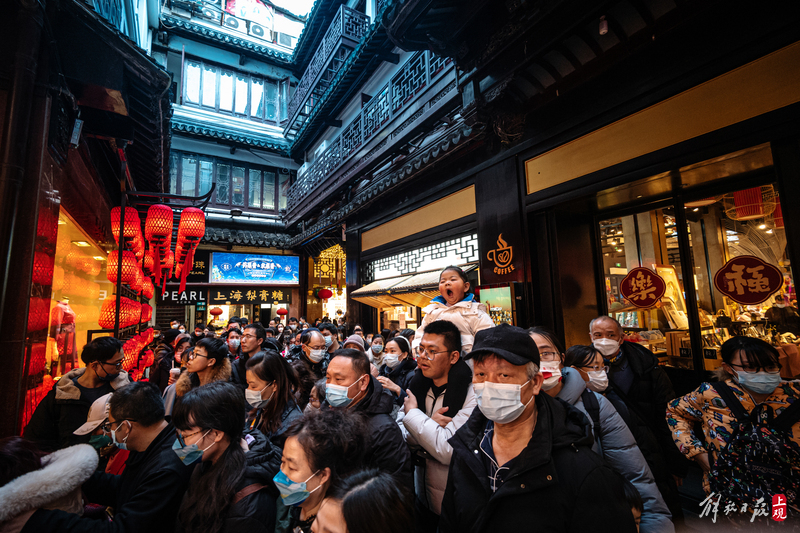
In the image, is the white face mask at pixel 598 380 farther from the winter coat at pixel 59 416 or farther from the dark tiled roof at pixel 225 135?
the dark tiled roof at pixel 225 135

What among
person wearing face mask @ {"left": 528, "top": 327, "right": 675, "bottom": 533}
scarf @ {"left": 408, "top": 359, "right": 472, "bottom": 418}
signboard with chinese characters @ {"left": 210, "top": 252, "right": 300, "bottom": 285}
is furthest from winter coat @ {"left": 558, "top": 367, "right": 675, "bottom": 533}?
signboard with chinese characters @ {"left": 210, "top": 252, "right": 300, "bottom": 285}

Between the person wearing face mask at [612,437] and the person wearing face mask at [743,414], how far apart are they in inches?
32.7

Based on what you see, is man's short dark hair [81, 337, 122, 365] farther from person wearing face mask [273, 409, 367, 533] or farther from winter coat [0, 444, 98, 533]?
person wearing face mask [273, 409, 367, 533]

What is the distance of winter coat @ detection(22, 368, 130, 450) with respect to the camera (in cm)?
290

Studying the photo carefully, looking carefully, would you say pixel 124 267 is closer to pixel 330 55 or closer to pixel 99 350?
pixel 99 350

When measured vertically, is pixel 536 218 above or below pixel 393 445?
above

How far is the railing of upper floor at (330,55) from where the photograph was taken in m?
11.5

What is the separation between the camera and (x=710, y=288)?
4570mm

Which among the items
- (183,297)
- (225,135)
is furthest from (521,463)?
(225,135)

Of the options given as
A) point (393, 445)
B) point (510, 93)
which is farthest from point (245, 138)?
point (393, 445)

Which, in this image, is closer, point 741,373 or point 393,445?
point 393,445

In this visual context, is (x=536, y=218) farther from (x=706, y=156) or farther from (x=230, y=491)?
(x=230, y=491)

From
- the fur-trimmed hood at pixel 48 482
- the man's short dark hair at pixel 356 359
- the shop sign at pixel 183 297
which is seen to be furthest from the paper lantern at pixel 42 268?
the shop sign at pixel 183 297

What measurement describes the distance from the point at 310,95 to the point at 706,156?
1389cm
